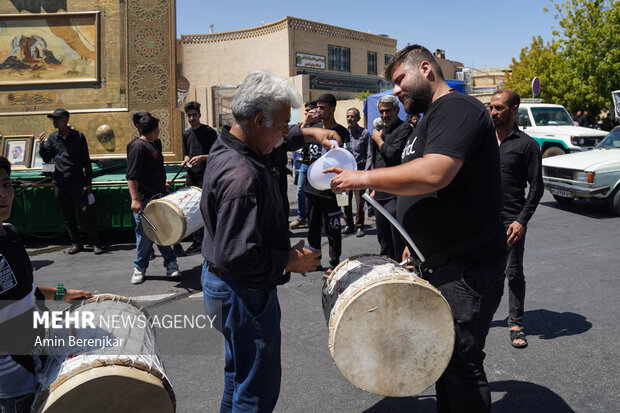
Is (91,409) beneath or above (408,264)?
beneath

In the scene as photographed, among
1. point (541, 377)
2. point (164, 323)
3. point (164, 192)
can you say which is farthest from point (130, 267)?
point (541, 377)

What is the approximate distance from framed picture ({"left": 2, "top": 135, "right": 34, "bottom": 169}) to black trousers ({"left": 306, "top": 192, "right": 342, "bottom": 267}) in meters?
6.93

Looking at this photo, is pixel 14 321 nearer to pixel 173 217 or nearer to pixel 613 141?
pixel 173 217

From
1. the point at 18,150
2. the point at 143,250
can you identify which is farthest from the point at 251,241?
the point at 18,150

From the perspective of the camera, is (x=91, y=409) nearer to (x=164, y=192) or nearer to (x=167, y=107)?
(x=164, y=192)

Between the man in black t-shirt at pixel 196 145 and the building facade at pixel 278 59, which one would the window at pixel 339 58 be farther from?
the man in black t-shirt at pixel 196 145

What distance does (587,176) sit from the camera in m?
9.19

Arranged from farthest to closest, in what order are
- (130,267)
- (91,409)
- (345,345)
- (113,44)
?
(113,44), (130,267), (345,345), (91,409)

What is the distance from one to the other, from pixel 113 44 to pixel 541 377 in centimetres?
983

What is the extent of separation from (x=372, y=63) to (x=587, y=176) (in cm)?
3631

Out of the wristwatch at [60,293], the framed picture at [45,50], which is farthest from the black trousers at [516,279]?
the framed picture at [45,50]

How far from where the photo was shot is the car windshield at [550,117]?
15.3m

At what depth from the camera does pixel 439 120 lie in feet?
7.30

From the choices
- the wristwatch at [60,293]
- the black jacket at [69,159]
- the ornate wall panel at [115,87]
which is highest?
the ornate wall panel at [115,87]
